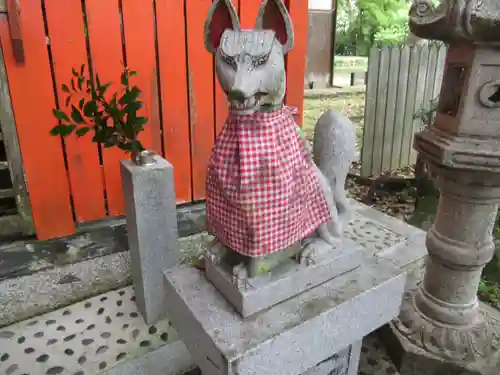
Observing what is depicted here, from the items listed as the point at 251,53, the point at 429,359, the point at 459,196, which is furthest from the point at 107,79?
the point at 429,359

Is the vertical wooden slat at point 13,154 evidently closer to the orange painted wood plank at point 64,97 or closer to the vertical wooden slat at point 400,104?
the orange painted wood plank at point 64,97

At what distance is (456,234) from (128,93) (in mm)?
1613

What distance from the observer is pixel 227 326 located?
3.87ft

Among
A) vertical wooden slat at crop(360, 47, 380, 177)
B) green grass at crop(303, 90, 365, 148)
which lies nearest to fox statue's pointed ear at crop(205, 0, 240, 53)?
vertical wooden slat at crop(360, 47, 380, 177)

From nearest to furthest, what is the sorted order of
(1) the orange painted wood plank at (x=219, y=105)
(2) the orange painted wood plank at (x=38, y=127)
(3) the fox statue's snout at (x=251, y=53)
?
(3) the fox statue's snout at (x=251, y=53) < (2) the orange painted wood plank at (x=38, y=127) < (1) the orange painted wood plank at (x=219, y=105)

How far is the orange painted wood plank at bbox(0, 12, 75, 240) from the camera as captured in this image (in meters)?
2.27

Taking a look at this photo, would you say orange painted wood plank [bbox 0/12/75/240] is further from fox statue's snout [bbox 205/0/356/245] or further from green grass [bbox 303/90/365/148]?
green grass [bbox 303/90/365/148]

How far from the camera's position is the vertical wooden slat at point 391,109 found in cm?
442

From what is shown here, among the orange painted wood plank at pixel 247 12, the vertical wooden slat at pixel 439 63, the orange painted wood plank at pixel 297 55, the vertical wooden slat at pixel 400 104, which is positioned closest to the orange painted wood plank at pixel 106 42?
the orange painted wood plank at pixel 247 12

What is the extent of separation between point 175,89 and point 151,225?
127 cm

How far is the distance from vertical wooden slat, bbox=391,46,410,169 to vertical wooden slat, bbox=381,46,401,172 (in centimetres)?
4

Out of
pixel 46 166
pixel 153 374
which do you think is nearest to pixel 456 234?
pixel 153 374

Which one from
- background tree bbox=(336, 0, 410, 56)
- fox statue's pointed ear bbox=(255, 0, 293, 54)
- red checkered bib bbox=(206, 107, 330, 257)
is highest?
background tree bbox=(336, 0, 410, 56)

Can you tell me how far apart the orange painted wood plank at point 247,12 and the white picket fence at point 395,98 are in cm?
194
